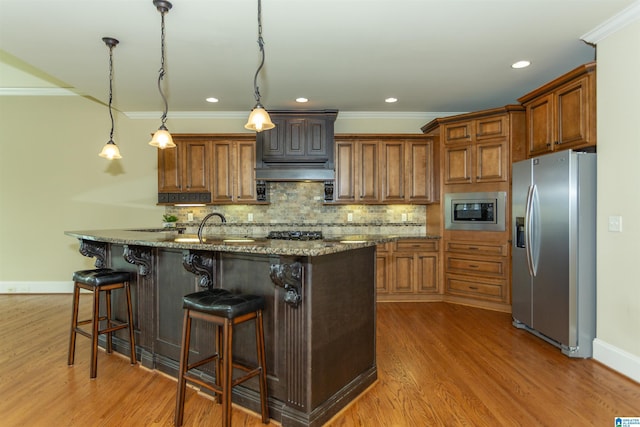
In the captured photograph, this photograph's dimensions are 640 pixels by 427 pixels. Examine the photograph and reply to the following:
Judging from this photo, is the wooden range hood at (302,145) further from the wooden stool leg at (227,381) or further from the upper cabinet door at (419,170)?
the wooden stool leg at (227,381)

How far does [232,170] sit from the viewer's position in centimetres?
505

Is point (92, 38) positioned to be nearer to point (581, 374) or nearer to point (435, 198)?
point (435, 198)

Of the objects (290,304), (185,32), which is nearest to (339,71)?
(185,32)

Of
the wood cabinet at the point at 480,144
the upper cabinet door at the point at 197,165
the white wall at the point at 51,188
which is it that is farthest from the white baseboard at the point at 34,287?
the wood cabinet at the point at 480,144

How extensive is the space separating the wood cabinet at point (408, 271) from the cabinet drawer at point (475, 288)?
0.69 ft

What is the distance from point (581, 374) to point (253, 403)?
2480 mm

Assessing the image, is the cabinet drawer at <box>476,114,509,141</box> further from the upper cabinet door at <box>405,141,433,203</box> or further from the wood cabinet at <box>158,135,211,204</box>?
the wood cabinet at <box>158,135,211,204</box>

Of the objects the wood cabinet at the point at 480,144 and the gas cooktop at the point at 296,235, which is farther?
the gas cooktop at the point at 296,235

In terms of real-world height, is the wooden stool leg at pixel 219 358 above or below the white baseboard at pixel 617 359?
above

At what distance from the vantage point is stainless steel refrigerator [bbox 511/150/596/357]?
2945 millimetres

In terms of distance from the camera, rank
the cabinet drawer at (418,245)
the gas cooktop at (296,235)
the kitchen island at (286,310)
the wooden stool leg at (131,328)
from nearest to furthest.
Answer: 1. the kitchen island at (286,310)
2. the wooden stool leg at (131,328)
3. the cabinet drawer at (418,245)
4. the gas cooktop at (296,235)

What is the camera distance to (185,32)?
9.50 feet

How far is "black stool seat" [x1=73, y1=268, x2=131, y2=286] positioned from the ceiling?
202cm

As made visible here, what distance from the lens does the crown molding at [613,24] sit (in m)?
2.55
